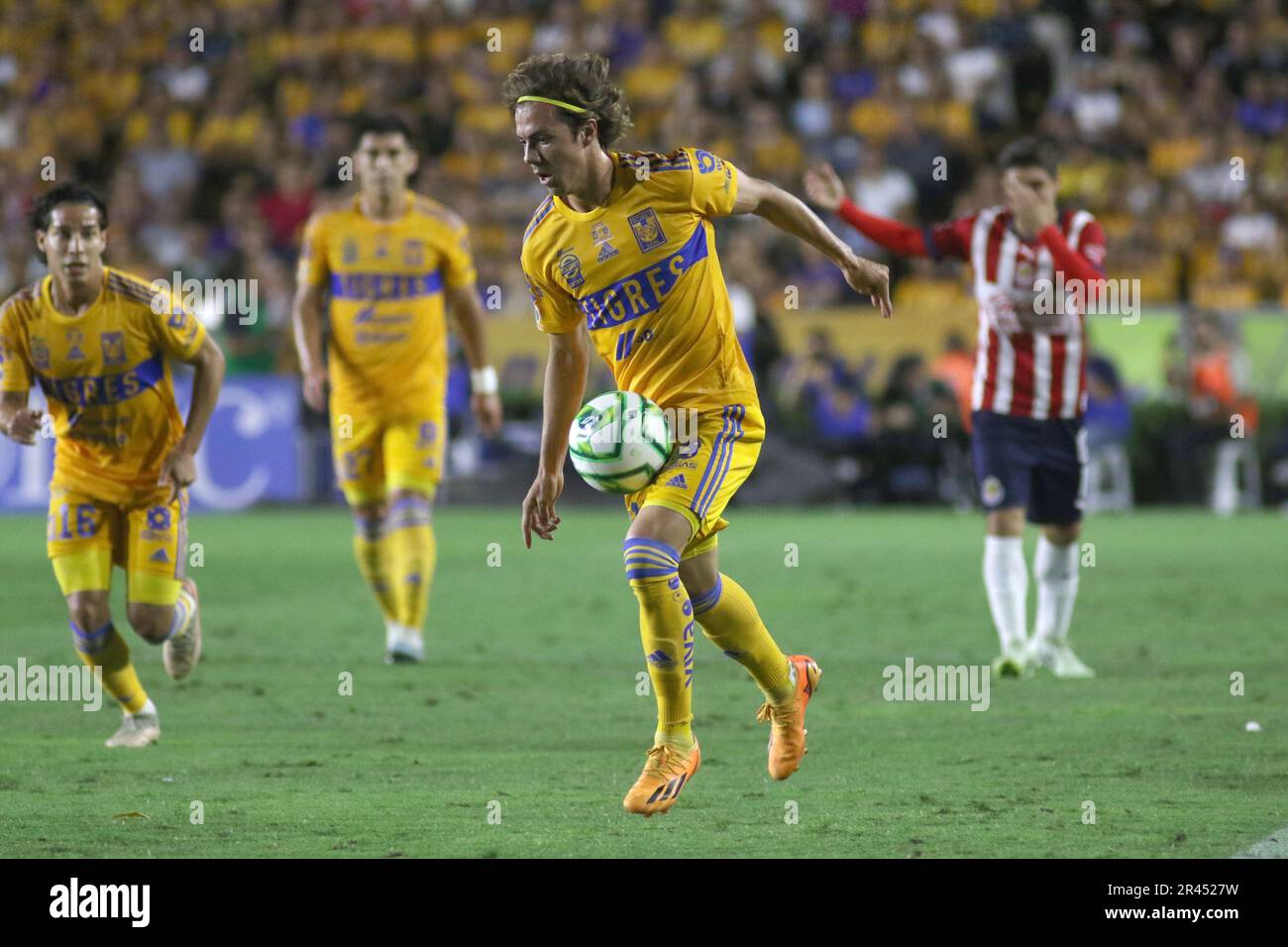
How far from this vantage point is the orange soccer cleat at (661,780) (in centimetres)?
609

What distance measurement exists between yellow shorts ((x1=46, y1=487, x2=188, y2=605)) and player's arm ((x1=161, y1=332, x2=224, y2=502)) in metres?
0.14

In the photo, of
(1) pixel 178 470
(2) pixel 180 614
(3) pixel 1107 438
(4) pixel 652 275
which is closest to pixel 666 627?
(4) pixel 652 275

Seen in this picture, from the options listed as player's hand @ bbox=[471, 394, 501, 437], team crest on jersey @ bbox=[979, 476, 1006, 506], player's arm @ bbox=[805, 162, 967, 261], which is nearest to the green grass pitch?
team crest on jersey @ bbox=[979, 476, 1006, 506]

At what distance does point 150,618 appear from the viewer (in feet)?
26.6

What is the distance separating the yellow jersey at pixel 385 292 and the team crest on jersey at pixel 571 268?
407cm

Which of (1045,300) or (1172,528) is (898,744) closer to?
(1045,300)

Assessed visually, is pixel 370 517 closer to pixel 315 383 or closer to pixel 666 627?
pixel 315 383

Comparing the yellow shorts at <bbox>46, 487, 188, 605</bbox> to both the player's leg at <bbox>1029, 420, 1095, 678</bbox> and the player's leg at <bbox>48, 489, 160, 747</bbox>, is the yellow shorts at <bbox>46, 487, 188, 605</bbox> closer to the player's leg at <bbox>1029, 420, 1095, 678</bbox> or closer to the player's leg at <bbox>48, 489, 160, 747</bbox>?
the player's leg at <bbox>48, 489, 160, 747</bbox>

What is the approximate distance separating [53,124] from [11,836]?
72.6ft

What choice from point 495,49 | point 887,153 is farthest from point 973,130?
point 495,49

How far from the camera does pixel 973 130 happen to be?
2323cm

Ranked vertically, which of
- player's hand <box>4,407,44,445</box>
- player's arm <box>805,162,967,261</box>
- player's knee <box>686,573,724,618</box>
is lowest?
player's knee <box>686,573,724,618</box>

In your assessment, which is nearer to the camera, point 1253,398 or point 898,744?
point 898,744

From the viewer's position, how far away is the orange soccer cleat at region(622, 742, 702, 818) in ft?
20.0
